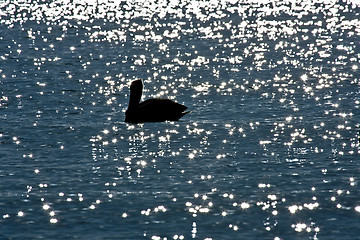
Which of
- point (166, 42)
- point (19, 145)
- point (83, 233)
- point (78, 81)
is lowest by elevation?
point (83, 233)

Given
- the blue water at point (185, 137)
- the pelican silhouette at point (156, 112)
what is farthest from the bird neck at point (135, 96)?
the blue water at point (185, 137)

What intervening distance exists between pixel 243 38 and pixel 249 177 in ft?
107

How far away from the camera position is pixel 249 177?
22.5 m

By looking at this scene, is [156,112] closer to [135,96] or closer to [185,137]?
[135,96]

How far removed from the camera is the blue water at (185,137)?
63.2 ft

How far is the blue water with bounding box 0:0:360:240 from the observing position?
19.2 meters

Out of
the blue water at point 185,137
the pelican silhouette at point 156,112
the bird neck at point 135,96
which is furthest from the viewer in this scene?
the bird neck at point 135,96

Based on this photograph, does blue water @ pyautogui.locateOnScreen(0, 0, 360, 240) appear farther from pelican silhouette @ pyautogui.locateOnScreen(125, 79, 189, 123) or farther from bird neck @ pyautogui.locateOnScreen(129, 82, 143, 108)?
bird neck @ pyautogui.locateOnScreen(129, 82, 143, 108)

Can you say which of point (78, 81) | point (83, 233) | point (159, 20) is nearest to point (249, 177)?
point (83, 233)

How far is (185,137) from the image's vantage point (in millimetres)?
27844

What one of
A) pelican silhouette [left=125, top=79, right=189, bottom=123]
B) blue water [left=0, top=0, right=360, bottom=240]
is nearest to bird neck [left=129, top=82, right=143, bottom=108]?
pelican silhouette [left=125, top=79, right=189, bottom=123]

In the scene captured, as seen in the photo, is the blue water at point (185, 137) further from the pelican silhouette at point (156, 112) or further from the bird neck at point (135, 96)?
the bird neck at point (135, 96)

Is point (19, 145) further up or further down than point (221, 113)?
further down

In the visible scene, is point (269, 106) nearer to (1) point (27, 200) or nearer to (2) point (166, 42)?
(1) point (27, 200)
